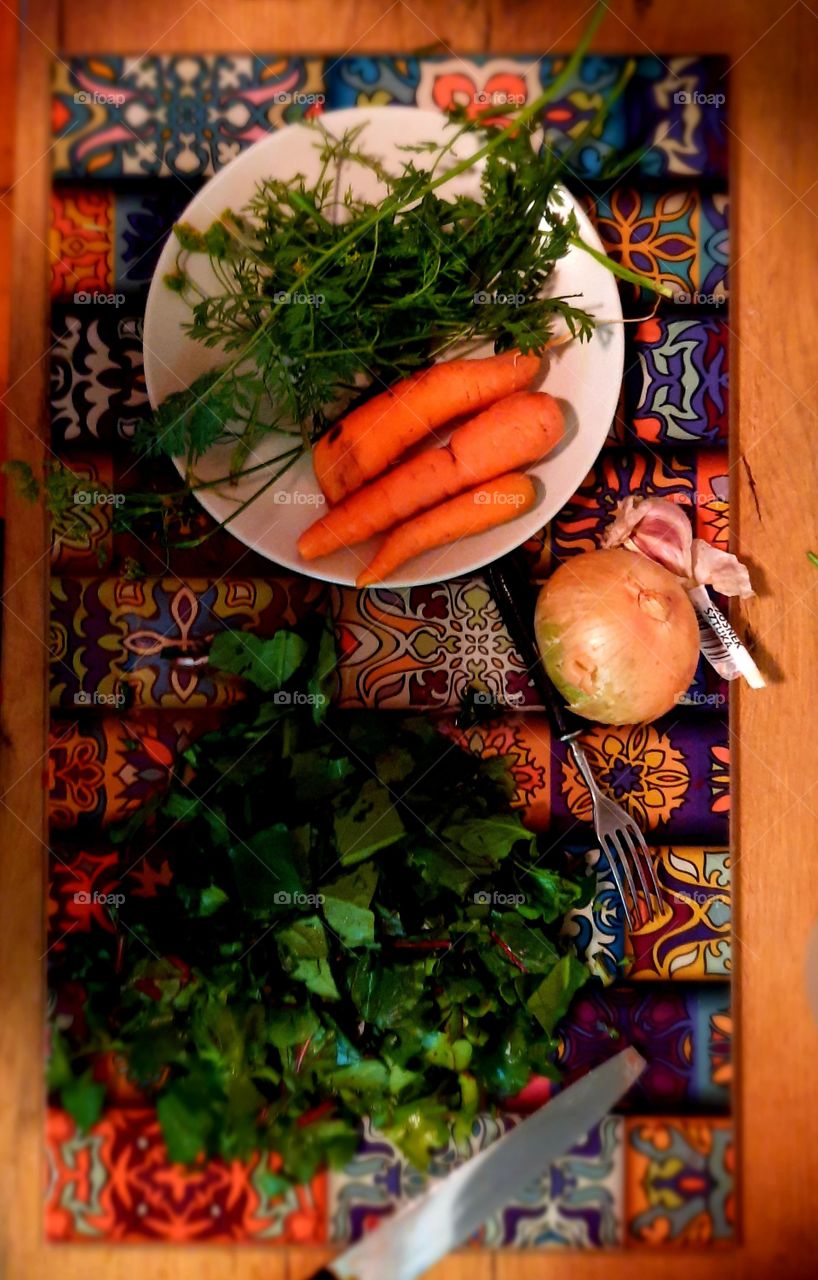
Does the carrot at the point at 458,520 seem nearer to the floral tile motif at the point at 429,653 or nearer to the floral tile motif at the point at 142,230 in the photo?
the floral tile motif at the point at 429,653

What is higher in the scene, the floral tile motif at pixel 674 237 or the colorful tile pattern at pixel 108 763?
the floral tile motif at pixel 674 237

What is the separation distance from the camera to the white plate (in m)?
0.91

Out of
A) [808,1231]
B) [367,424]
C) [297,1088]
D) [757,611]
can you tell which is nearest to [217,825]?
[297,1088]

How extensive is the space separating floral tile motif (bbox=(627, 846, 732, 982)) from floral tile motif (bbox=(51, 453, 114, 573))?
0.68m

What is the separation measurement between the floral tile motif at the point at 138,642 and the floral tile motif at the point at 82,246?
0.31m

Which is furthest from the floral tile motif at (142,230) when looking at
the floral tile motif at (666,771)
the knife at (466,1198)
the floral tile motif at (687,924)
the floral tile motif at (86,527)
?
the knife at (466,1198)

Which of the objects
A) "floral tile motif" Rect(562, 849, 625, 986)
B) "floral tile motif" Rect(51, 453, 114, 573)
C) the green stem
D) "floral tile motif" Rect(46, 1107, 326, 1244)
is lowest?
"floral tile motif" Rect(46, 1107, 326, 1244)

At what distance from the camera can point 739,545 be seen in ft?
3.19

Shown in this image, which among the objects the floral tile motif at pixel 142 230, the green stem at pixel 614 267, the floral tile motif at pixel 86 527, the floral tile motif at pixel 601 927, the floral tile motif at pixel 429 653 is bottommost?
the floral tile motif at pixel 601 927

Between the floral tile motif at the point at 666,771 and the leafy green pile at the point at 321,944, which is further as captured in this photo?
the floral tile motif at the point at 666,771

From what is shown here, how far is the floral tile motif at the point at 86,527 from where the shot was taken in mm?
953

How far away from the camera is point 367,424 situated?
3.02ft

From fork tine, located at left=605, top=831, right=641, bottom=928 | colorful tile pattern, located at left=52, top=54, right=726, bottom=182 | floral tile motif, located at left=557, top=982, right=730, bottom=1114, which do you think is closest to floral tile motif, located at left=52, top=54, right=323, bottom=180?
colorful tile pattern, located at left=52, top=54, right=726, bottom=182

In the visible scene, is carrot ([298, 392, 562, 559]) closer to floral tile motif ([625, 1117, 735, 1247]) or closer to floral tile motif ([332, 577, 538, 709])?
floral tile motif ([332, 577, 538, 709])
